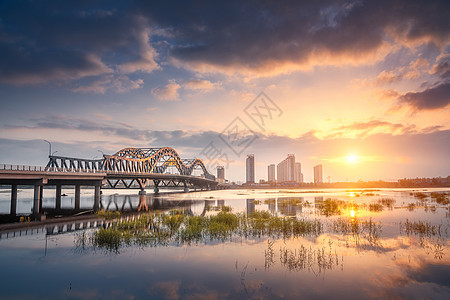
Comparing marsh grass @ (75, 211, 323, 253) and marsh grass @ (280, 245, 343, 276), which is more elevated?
marsh grass @ (75, 211, 323, 253)

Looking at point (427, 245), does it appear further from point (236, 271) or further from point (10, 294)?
point (10, 294)

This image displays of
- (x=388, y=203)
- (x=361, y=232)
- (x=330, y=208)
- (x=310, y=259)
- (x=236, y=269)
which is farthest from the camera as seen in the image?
(x=388, y=203)

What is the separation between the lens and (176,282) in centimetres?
1476

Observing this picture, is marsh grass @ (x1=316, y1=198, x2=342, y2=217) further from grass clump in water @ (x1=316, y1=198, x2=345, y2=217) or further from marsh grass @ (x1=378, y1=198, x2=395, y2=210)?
marsh grass @ (x1=378, y1=198, x2=395, y2=210)

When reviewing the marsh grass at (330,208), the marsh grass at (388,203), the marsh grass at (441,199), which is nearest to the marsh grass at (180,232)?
the marsh grass at (330,208)

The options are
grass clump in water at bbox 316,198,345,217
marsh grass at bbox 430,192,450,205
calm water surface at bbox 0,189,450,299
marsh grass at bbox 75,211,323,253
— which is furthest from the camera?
marsh grass at bbox 430,192,450,205

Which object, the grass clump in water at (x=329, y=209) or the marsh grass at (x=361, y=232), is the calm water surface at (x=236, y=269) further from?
the grass clump in water at (x=329, y=209)

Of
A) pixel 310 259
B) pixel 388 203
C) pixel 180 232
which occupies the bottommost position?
pixel 388 203

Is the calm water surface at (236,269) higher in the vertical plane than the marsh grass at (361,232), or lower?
lower

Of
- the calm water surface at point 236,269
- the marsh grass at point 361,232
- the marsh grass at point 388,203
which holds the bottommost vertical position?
the marsh grass at point 388,203

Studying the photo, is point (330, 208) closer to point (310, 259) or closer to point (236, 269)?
point (310, 259)

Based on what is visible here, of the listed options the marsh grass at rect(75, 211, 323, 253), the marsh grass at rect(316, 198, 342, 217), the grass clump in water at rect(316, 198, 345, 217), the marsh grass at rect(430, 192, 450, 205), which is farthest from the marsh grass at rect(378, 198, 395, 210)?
the marsh grass at rect(75, 211, 323, 253)

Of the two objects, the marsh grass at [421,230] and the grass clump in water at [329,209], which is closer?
the marsh grass at [421,230]

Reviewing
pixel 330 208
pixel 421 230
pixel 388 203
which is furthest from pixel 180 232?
pixel 388 203
